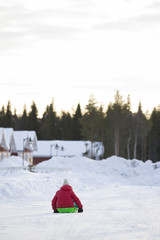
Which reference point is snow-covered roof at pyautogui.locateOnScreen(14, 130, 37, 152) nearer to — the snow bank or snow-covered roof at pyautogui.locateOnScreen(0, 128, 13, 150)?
snow-covered roof at pyautogui.locateOnScreen(0, 128, 13, 150)

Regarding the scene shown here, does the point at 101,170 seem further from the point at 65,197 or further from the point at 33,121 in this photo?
the point at 33,121

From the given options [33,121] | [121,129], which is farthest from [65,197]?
[33,121]

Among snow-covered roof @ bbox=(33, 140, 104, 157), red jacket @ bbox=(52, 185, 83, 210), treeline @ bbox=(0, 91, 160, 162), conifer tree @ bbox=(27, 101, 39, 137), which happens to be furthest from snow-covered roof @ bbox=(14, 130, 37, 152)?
red jacket @ bbox=(52, 185, 83, 210)

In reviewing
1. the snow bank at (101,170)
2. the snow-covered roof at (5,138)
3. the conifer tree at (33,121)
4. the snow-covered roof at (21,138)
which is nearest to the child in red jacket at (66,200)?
the snow bank at (101,170)

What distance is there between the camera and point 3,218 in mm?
10328

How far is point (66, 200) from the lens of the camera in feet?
35.1

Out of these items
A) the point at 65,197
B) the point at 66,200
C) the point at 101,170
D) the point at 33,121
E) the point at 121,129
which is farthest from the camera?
the point at 33,121

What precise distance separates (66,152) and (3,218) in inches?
2734

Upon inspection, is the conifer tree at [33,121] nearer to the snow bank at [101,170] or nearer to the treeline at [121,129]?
the treeline at [121,129]

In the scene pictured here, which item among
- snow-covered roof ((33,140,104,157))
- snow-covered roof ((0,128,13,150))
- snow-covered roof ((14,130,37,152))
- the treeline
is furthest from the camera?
snow-covered roof ((33,140,104,157))

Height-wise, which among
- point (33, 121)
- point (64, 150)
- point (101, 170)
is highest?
point (33, 121)

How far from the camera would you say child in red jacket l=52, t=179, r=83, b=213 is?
10.6m

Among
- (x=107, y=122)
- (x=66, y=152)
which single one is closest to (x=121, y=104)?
(x=107, y=122)

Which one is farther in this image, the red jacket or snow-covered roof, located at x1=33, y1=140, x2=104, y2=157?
snow-covered roof, located at x1=33, y1=140, x2=104, y2=157
